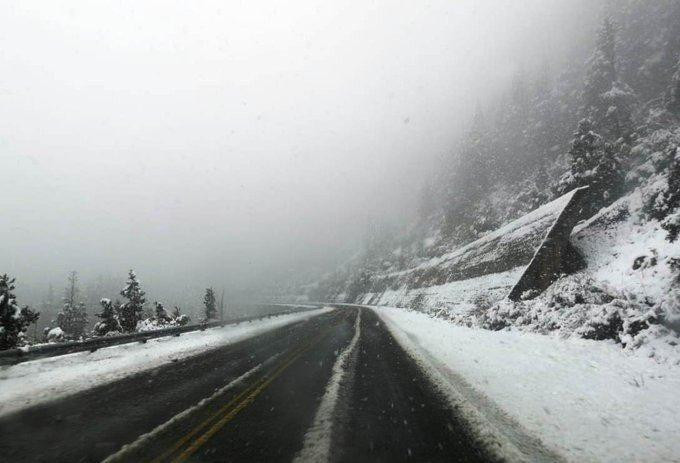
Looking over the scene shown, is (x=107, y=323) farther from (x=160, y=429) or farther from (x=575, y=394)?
(x=575, y=394)

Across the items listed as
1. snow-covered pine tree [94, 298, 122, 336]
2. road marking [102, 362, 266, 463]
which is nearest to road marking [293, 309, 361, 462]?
road marking [102, 362, 266, 463]

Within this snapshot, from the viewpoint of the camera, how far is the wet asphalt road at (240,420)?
452cm

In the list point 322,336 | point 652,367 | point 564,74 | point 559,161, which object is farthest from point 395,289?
point 652,367

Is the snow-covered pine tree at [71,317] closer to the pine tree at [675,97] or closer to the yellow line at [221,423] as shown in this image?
the yellow line at [221,423]

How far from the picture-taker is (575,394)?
272 inches

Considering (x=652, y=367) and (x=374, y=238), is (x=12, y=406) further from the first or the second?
(x=374, y=238)

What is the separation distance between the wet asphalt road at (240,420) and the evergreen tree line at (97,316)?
54.2ft

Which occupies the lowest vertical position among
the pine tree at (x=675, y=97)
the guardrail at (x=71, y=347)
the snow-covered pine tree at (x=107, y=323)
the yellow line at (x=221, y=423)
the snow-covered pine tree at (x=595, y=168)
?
the yellow line at (x=221, y=423)

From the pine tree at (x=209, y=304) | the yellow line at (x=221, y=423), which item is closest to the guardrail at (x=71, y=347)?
the yellow line at (x=221, y=423)

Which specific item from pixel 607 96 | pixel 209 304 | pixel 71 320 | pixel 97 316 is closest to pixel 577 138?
pixel 607 96

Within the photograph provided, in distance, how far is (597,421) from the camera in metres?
5.59

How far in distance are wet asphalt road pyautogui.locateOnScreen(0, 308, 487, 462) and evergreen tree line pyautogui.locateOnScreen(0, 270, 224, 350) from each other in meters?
16.5

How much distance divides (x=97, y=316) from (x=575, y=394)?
1522 inches

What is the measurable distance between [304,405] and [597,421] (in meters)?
4.48
